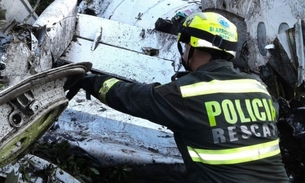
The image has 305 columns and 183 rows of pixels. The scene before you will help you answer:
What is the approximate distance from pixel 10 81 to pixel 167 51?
5.30ft

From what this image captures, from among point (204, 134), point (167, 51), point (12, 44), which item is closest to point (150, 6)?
point (167, 51)

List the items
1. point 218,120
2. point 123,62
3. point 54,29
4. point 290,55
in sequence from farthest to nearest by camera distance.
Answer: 1. point 123,62
2. point 54,29
3. point 290,55
4. point 218,120

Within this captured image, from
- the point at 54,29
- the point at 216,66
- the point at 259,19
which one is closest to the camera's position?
the point at 216,66

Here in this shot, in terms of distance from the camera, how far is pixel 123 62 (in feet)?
13.0

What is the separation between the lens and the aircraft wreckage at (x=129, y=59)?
2.83 meters

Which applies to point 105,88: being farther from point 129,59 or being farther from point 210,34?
point 129,59

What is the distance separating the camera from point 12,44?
2.72 m

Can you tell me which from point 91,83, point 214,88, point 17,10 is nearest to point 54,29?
point 17,10

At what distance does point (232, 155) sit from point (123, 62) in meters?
1.99

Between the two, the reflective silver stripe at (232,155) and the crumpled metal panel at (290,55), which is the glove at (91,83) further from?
the crumpled metal panel at (290,55)

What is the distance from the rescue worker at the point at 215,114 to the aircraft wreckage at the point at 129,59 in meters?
0.36

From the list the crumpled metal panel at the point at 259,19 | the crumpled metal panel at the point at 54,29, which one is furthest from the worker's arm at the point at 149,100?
the crumpled metal panel at the point at 259,19

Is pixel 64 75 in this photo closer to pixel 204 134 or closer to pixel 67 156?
pixel 204 134

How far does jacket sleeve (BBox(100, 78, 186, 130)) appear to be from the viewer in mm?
2127
